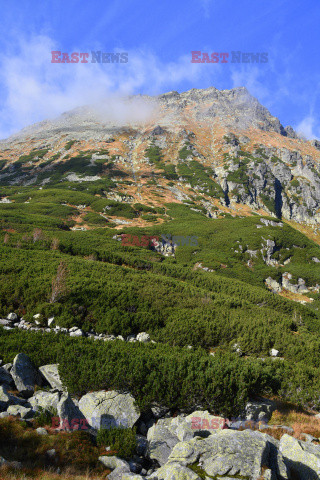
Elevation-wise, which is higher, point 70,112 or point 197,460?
point 70,112

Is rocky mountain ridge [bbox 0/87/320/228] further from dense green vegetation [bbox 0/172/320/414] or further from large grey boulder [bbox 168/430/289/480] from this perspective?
large grey boulder [bbox 168/430/289/480]

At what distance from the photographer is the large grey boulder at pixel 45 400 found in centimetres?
586

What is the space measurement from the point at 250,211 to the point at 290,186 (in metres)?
31.7

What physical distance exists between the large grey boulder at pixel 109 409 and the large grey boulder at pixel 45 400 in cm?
63

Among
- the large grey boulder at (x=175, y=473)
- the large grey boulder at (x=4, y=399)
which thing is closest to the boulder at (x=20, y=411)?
the large grey boulder at (x=4, y=399)

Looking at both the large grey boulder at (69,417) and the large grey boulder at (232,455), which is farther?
the large grey boulder at (69,417)

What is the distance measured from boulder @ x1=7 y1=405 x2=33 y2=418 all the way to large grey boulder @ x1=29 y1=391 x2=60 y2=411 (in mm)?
370

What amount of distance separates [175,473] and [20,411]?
3.41 metres

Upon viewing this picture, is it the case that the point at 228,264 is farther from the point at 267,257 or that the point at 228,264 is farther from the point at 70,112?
the point at 70,112

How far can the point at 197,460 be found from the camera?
4.43 metres

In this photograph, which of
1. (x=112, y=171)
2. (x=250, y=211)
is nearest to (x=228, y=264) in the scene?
(x=250, y=211)

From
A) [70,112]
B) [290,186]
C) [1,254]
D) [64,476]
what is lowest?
[64,476]

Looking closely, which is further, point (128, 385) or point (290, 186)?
point (290, 186)

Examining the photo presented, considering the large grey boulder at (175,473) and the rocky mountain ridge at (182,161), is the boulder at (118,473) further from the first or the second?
the rocky mountain ridge at (182,161)
